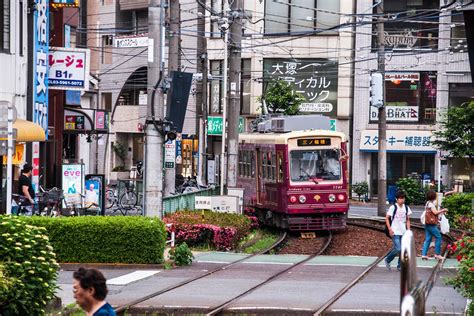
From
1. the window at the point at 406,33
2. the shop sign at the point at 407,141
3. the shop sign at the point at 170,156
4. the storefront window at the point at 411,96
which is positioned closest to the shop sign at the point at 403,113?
the storefront window at the point at 411,96

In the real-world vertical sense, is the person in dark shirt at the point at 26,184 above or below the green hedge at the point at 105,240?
above

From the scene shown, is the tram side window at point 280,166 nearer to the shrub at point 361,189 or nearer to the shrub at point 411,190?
the shrub at point 411,190

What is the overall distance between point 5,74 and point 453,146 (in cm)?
1959

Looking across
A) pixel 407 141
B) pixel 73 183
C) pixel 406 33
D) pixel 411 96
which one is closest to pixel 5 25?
pixel 73 183

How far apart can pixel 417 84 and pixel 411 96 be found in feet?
2.28

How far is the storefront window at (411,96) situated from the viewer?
54438 mm

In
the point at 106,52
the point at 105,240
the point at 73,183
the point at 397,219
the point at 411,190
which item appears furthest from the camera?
the point at 106,52

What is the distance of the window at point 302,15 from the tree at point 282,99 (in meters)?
4.70

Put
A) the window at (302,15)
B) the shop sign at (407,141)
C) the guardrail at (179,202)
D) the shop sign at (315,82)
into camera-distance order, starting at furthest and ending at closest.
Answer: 1. the shop sign at (315,82)
2. the window at (302,15)
3. the shop sign at (407,141)
4. the guardrail at (179,202)

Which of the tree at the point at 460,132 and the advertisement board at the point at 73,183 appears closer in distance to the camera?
the advertisement board at the point at 73,183

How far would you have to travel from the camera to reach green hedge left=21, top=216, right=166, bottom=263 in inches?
822

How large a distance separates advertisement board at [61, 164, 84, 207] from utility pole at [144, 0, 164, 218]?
28.1 feet

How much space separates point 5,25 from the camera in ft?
94.0

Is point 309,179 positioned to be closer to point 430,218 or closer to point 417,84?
point 430,218
